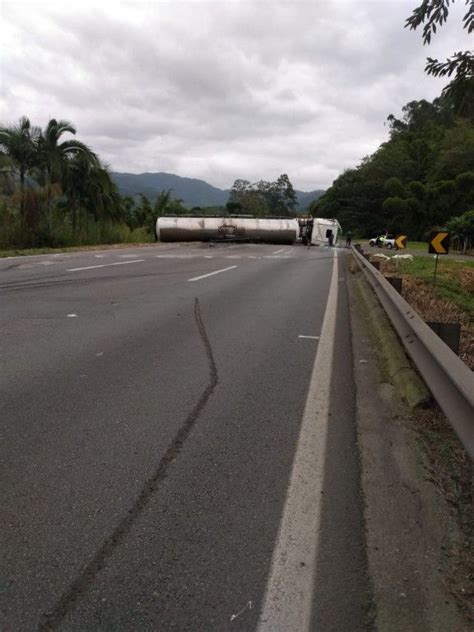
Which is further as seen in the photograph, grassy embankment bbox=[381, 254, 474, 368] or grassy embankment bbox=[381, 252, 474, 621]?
grassy embankment bbox=[381, 254, 474, 368]

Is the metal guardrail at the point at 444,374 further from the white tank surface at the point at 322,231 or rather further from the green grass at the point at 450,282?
the white tank surface at the point at 322,231

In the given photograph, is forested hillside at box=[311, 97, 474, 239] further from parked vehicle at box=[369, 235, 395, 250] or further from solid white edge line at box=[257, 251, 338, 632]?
solid white edge line at box=[257, 251, 338, 632]

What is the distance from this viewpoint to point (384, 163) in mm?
69375

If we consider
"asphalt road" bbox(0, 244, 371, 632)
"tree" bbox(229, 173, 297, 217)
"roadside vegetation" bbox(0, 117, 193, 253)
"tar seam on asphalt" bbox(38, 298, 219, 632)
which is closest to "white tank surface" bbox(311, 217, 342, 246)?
"roadside vegetation" bbox(0, 117, 193, 253)

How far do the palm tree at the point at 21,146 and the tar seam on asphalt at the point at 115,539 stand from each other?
20401mm

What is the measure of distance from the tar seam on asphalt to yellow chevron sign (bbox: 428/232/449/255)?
981 cm

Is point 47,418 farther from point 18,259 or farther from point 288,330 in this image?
point 18,259

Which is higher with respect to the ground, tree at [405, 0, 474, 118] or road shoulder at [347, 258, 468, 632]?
tree at [405, 0, 474, 118]

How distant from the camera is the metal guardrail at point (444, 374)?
2719mm

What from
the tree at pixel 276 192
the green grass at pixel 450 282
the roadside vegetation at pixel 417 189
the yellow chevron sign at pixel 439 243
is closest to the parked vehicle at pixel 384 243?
the roadside vegetation at pixel 417 189

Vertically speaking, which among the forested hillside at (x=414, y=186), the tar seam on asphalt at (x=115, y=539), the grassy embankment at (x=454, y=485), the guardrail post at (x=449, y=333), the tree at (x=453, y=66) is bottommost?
the tar seam on asphalt at (x=115, y=539)

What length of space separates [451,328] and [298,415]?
166cm

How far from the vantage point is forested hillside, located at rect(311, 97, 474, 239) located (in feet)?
171

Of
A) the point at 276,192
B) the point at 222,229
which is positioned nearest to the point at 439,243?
the point at 222,229
